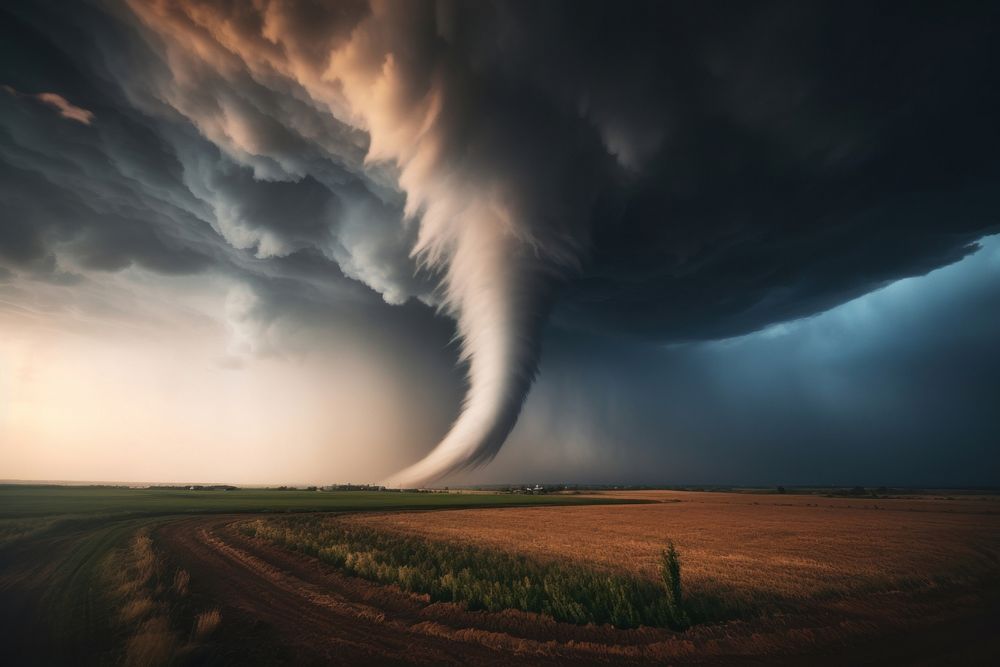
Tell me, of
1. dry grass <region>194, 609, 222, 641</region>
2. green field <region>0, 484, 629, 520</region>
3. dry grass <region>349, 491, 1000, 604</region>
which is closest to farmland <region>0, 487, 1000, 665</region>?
dry grass <region>194, 609, 222, 641</region>

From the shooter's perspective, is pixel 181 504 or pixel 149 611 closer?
pixel 149 611

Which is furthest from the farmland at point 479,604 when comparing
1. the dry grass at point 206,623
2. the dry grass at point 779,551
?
the dry grass at point 779,551

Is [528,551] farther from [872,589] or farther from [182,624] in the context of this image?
[182,624]

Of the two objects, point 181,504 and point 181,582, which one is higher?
point 181,504

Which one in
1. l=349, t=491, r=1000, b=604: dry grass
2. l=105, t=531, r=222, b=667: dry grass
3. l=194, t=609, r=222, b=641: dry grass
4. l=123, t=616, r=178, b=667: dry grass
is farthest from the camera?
l=349, t=491, r=1000, b=604: dry grass

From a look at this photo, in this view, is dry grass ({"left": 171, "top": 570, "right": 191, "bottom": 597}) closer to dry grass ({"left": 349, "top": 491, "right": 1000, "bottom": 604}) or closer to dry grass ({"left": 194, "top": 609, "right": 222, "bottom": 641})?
dry grass ({"left": 194, "top": 609, "right": 222, "bottom": 641})

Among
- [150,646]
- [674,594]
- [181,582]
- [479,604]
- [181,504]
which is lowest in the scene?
[479,604]

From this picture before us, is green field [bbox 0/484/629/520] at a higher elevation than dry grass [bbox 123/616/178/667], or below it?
higher

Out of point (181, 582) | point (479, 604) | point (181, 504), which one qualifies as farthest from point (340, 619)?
point (181, 504)

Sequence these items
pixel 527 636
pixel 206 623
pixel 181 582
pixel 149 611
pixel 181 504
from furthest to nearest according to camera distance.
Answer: pixel 181 504 → pixel 181 582 → pixel 149 611 → pixel 527 636 → pixel 206 623

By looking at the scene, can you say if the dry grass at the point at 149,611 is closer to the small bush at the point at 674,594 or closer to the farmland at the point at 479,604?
the farmland at the point at 479,604

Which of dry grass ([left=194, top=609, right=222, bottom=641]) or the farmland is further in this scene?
dry grass ([left=194, top=609, right=222, bottom=641])

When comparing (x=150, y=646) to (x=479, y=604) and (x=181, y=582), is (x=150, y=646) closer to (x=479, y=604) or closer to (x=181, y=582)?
(x=181, y=582)

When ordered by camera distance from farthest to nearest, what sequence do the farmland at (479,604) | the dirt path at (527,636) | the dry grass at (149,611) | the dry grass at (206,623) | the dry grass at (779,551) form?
the dry grass at (779,551)
the dry grass at (206,623)
the farmland at (479,604)
the dirt path at (527,636)
the dry grass at (149,611)
